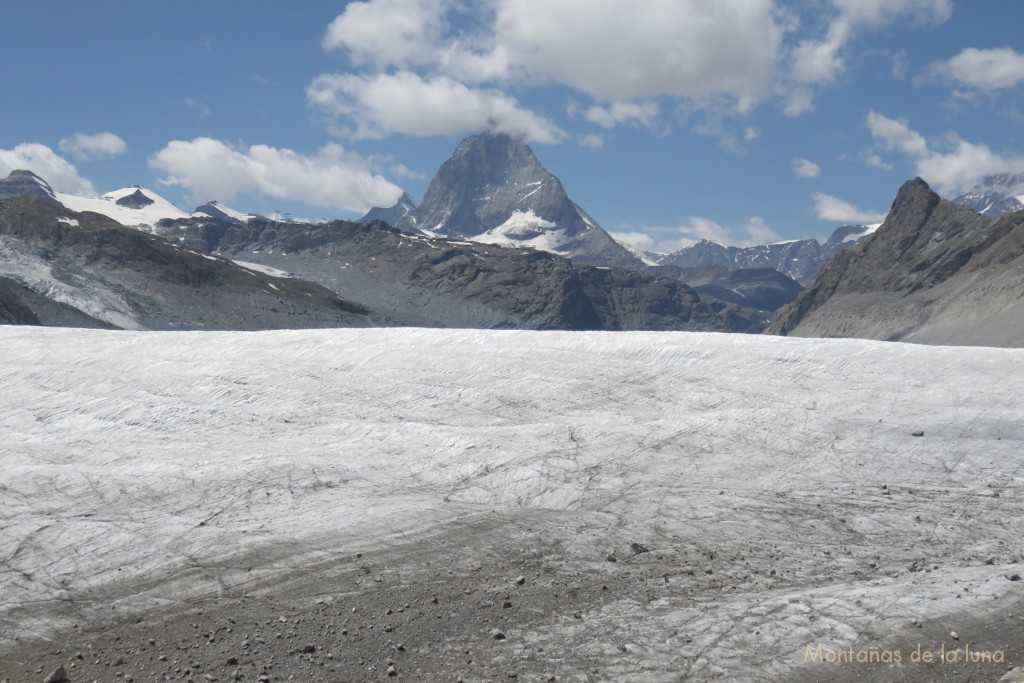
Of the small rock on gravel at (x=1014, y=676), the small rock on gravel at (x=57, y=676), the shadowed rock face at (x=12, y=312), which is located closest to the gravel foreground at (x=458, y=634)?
the small rock on gravel at (x=57, y=676)

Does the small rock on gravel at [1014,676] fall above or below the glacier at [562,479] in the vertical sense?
below

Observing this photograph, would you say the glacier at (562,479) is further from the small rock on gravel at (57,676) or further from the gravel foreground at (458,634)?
the small rock on gravel at (57,676)

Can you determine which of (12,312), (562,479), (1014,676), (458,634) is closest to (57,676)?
(458,634)

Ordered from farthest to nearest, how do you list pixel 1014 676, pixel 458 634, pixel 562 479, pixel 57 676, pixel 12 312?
pixel 12 312
pixel 562 479
pixel 458 634
pixel 57 676
pixel 1014 676

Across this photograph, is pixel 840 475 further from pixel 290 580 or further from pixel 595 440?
pixel 290 580

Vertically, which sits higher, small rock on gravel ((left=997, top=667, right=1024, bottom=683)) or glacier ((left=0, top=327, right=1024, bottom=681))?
glacier ((left=0, top=327, right=1024, bottom=681))

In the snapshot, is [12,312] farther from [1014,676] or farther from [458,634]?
[1014,676]

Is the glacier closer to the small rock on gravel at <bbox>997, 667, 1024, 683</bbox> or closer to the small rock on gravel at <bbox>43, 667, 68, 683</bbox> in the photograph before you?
the small rock on gravel at <bbox>997, 667, 1024, 683</bbox>

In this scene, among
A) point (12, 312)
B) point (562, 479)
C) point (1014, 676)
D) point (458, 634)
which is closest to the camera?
point (1014, 676)

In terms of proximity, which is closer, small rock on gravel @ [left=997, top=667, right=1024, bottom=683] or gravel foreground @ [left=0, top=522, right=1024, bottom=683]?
small rock on gravel @ [left=997, top=667, right=1024, bottom=683]

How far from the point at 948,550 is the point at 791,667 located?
534cm

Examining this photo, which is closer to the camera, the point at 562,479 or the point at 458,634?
the point at 458,634

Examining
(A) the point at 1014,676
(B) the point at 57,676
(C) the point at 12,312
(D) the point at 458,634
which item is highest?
(C) the point at 12,312

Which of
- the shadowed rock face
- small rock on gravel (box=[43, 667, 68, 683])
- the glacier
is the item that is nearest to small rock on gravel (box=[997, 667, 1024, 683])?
the glacier
